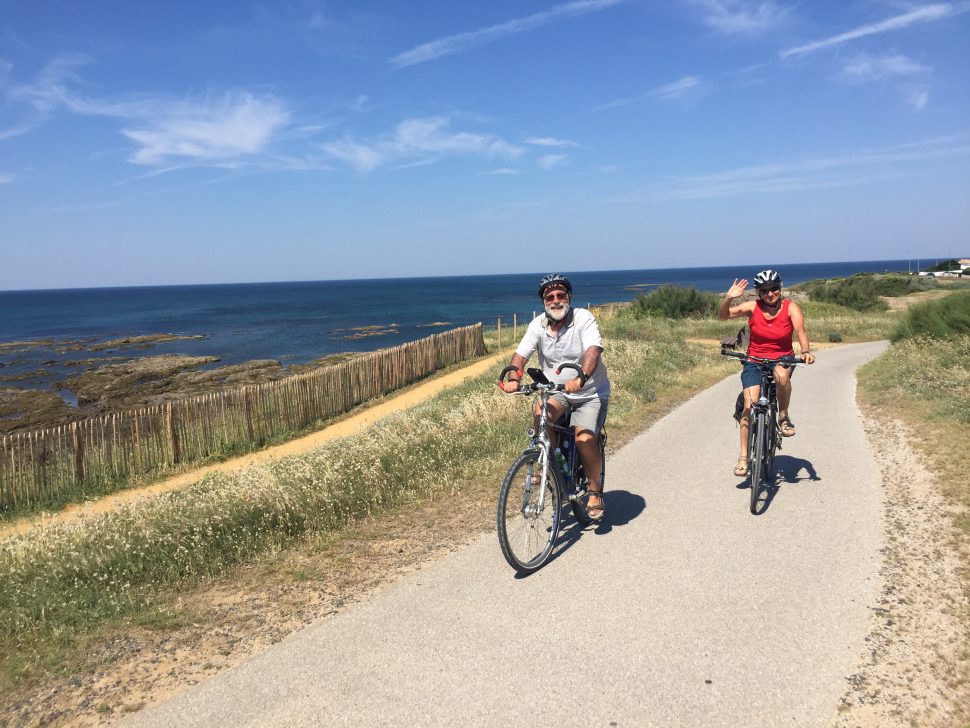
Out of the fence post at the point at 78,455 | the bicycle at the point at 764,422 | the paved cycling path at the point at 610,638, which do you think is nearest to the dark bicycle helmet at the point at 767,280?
the bicycle at the point at 764,422

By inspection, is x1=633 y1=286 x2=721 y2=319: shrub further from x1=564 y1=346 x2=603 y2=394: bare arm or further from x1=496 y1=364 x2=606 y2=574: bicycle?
x1=496 y1=364 x2=606 y2=574: bicycle

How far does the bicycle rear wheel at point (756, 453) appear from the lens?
5801 millimetres

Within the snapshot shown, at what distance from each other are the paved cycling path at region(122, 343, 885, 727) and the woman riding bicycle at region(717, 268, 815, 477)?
0.99 meters

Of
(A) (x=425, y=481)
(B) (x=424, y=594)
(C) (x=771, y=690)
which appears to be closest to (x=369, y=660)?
(B) (x=424, y=594)

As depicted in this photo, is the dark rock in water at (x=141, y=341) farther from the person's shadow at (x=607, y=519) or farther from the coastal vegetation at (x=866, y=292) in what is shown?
the person's shadow at (x=607, y=519)

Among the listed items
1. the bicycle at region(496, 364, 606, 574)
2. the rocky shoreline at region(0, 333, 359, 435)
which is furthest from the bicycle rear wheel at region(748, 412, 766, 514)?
the rocky shoreline at region(0, 333, 359, 435)

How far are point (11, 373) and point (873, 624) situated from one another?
44.8m

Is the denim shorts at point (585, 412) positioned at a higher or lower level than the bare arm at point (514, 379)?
lower

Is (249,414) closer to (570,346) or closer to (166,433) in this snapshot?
(166,433)

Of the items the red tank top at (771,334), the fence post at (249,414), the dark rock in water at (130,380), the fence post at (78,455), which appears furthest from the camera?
the dark rock in water at (130,380)

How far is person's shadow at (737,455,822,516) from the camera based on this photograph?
246 inches

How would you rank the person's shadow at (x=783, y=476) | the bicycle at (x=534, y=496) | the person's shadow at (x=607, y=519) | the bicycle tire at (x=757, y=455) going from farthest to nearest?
the person's shadow at (x=783, y=476) < the bicycle tire at (x=757, y=455) < the person's shadow at (x=607, y=519) < the bicycle at (x=534, y=496)

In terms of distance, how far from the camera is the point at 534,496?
15.5 ft

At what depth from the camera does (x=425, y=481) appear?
6.92m
